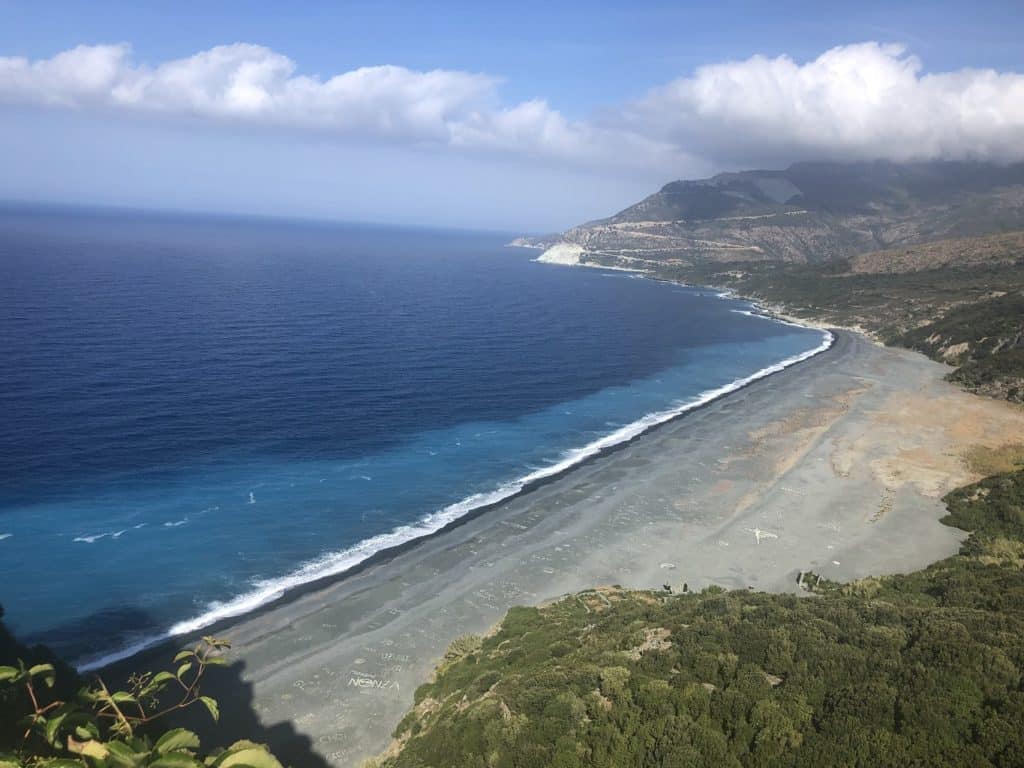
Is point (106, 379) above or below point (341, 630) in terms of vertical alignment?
above

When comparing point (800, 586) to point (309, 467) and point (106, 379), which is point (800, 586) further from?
point (106, 379)

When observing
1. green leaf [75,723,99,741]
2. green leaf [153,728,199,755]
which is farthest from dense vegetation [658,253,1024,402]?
green leaf [75,723,99,741]

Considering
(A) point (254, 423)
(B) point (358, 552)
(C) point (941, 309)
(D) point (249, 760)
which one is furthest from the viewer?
(C) point (941, 309)

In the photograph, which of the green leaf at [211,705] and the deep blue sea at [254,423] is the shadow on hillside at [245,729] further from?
the green leaf at [211,705]

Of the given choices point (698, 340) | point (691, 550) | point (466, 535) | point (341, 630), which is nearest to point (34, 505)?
point (341, 630)

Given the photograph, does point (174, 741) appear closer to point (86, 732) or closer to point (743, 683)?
point (86, 732)

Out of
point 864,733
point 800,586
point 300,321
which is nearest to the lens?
point 864,733

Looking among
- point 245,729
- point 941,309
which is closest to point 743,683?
point 245,729
